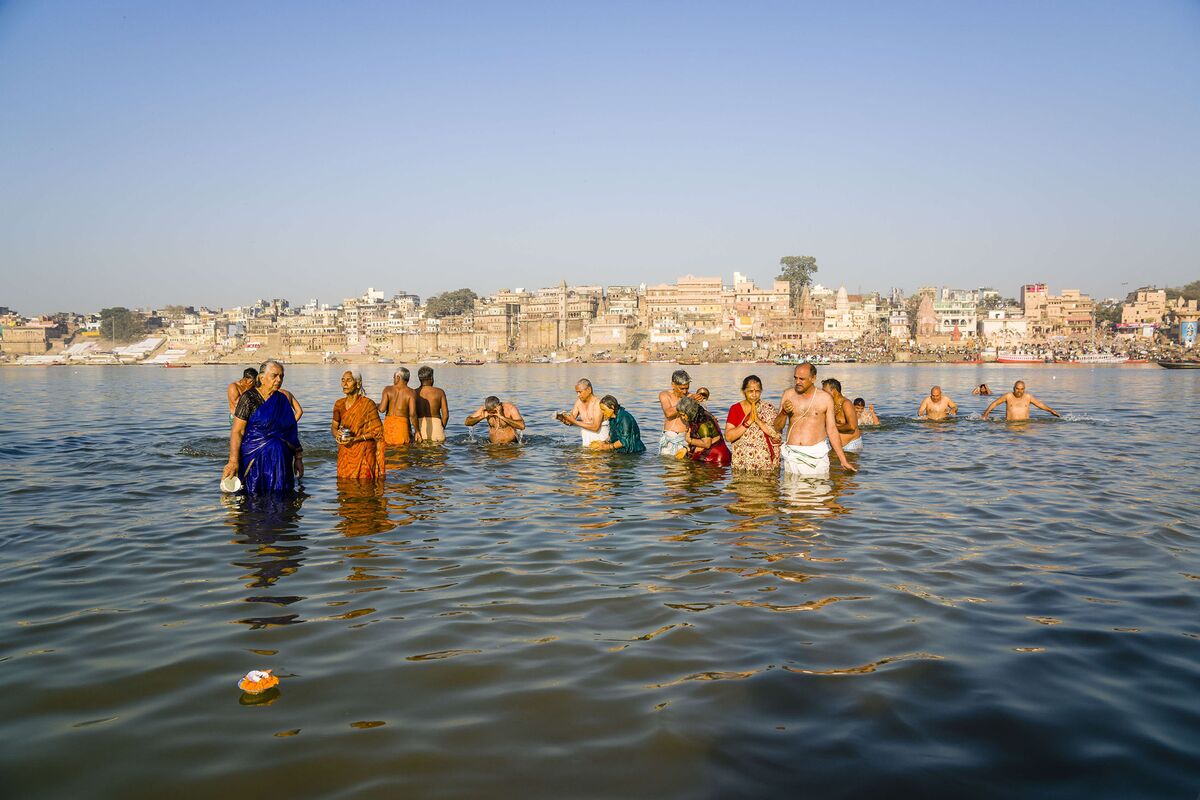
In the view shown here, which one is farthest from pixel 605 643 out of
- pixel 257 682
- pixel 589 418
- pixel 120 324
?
pixel 120 324

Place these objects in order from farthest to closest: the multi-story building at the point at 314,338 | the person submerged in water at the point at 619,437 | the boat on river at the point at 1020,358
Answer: the multi-story building at the point at 314,338 → the boat on river at the point at 1020,358 → the person submerged in water at the point at 619,437

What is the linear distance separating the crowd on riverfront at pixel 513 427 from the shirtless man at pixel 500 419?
2 centimetres

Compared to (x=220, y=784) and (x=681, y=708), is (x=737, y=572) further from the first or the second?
(x=220, y=784)

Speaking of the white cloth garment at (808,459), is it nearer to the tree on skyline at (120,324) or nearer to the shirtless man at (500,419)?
the shirtless man at (500,419)

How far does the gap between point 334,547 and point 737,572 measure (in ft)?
11.0

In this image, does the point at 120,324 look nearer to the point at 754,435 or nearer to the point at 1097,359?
the point at 1097,359

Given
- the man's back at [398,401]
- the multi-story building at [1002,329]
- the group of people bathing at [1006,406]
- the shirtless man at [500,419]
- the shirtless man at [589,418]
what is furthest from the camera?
the multi-story building at [1002,329]

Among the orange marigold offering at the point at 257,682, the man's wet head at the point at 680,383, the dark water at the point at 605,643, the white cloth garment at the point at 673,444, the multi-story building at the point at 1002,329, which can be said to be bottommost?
the dark water at the point at 605,643

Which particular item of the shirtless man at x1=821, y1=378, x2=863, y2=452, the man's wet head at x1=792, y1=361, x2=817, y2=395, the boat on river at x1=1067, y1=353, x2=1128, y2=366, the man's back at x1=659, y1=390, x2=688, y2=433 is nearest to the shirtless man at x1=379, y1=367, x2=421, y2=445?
the man's back at x1=659, y1=390, x2=688, y2=433

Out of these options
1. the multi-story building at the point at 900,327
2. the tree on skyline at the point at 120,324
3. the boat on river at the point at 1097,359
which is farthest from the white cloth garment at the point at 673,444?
the tree on skyline at the point at 120,324

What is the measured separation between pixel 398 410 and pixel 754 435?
604cm

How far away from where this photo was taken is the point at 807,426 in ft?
31.5

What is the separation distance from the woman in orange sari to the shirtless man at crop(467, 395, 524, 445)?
119 inches

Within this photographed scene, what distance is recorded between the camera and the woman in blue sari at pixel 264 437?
27.4 ft
